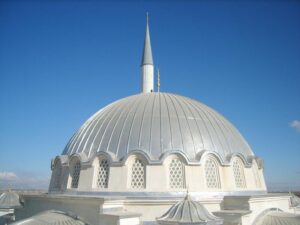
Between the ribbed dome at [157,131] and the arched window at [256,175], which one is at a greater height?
the ribbed dome at [157,131]

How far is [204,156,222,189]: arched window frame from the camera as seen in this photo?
613 inches

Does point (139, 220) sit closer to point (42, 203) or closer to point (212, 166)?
point (212, 166)

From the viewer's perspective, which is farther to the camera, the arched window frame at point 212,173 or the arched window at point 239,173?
the arched window at point 239,173

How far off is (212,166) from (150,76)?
11.0 metres

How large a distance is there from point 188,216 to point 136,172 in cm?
481

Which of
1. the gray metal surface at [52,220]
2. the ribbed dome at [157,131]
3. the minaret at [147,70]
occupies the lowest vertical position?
the gray metal surface at [52,220]

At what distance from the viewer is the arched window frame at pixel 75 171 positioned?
1680 centimetres

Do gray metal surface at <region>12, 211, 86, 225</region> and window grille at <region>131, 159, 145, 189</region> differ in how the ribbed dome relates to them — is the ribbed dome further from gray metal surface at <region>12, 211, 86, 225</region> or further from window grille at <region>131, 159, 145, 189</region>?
gray metal surface at <region>12, 211, 86, 225</region>

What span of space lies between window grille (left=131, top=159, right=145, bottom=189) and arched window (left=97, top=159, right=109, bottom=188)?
153cm

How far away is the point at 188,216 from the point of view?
11180mm

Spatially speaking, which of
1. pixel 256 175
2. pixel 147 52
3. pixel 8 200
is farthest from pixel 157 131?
pixel 8 200

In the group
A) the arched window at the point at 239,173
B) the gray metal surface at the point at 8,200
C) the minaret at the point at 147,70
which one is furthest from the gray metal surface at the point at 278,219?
the gray metal surface at the point at 8,200

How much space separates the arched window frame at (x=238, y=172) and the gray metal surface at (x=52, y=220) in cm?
922

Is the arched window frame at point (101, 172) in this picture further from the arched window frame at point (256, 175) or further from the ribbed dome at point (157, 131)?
the arched window frame at point (256, 175)
